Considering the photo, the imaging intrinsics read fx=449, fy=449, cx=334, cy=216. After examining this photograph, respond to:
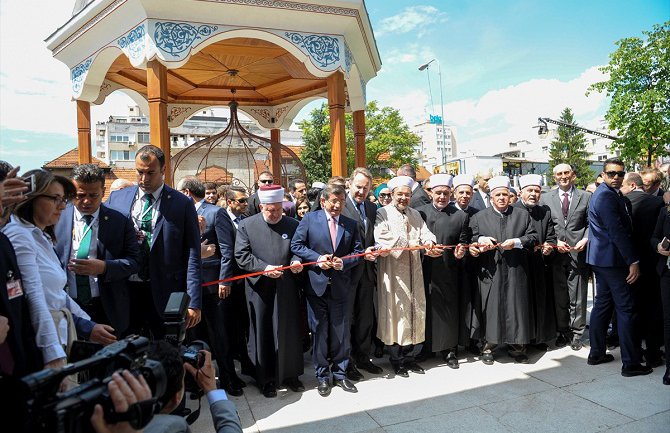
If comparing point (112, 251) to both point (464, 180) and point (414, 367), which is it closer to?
point (414, 367)

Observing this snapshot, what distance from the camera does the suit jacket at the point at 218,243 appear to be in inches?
171

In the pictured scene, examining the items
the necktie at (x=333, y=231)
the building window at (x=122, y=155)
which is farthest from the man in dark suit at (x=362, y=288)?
the building window at (x=122, y=155)

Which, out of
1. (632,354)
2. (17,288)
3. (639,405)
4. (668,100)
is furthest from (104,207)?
(668,100)

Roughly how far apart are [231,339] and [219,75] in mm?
7367

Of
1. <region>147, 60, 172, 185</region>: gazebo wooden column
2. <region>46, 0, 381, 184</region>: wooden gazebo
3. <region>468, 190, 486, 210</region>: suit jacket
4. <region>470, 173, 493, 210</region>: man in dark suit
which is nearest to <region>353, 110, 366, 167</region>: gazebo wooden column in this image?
<region>46, 0, 381, 184</region>: wooden gazebo

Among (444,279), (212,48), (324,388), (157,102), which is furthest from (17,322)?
(212,48)

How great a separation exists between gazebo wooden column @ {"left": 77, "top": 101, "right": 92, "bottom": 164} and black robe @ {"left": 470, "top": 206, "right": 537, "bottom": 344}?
733 cm

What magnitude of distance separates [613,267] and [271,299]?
333 cm

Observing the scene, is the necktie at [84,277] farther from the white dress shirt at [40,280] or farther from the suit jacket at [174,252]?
the white dress shirt at [40,280]

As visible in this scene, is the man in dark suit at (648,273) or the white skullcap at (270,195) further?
the man in dark suit at (648,273)

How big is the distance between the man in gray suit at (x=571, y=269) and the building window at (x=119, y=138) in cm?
6045

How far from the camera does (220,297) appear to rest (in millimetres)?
4312

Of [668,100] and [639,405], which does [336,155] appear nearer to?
[639,405]

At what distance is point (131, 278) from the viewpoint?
336 cm
